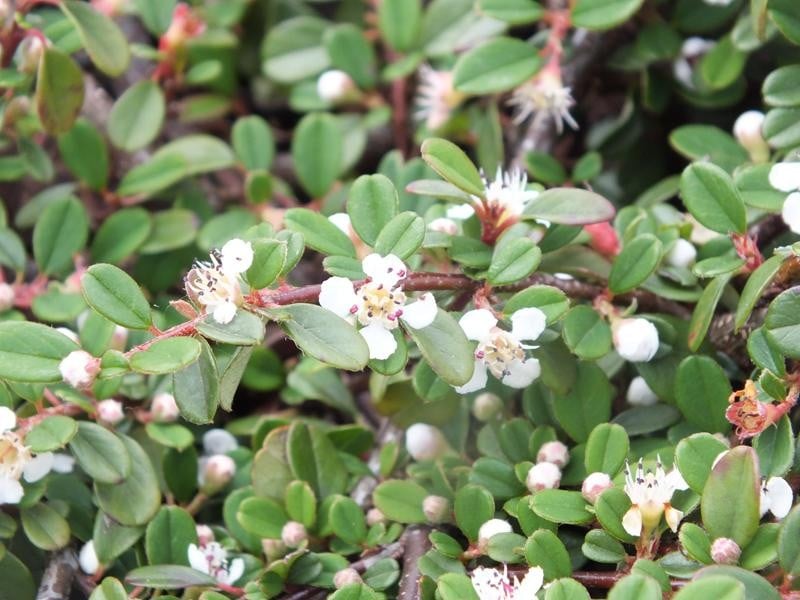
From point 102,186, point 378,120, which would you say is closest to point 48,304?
point 102,186

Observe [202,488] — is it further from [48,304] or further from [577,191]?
[577,191]

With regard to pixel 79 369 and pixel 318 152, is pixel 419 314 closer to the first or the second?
pixel 79 369

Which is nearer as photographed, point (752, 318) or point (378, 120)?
point (752, 318)

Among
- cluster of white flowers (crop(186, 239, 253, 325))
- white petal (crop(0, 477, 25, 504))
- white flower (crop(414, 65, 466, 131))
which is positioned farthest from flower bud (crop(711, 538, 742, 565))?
white flower (crop(414, 65, 466, 131))

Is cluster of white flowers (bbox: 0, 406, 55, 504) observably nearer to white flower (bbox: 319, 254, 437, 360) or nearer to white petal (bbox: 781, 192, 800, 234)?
white flower (bbox: 319, 254, 437, 360)

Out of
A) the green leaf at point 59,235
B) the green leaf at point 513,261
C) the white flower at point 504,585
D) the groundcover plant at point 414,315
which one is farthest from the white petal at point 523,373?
the green leaf at point 59,235

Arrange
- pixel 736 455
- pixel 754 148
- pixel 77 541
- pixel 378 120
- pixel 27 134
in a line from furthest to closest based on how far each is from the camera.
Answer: pixel 378 120
pixel 27 134
pixel 754 148
pixel 77 541
pixel 736 455

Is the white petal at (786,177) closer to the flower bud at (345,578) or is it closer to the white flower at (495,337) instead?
the white flower at (495,337)
